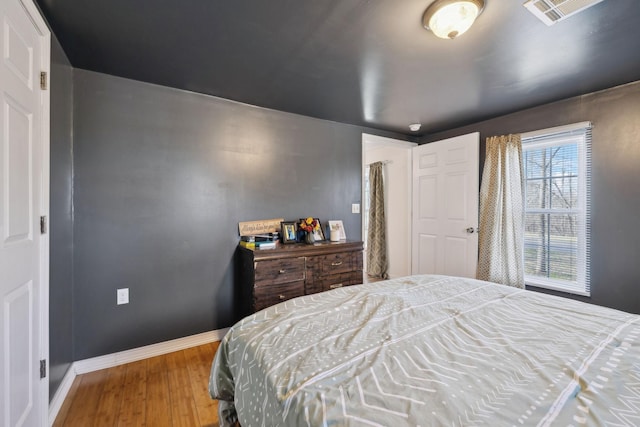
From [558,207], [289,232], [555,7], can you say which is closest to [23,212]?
[289,232]

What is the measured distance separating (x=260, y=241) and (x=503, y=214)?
8.25 feet

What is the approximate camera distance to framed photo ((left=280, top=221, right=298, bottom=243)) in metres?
2.85

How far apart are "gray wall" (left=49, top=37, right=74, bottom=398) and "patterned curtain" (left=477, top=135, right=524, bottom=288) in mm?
3606

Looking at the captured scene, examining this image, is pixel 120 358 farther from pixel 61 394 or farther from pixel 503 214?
pixel 503 214

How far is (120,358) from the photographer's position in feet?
7.13

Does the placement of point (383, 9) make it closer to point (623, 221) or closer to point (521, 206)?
point (521, 206)

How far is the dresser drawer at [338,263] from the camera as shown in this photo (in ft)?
8.77

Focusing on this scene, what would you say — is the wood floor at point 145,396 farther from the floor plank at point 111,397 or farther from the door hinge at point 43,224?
the door hinge at point 43,224

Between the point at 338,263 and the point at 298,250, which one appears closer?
the point at 298,250

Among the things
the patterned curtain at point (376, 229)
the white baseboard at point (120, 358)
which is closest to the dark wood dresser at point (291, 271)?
the white baseboard at point (120, 358)

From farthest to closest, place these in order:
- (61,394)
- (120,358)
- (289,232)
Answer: (289,232) → (120,358) → (61,394)

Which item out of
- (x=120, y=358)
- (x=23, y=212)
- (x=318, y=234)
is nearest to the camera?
(x=23, y=212)

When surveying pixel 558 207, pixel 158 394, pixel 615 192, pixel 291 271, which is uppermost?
pixel 615 192

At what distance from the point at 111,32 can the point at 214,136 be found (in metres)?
1.03
